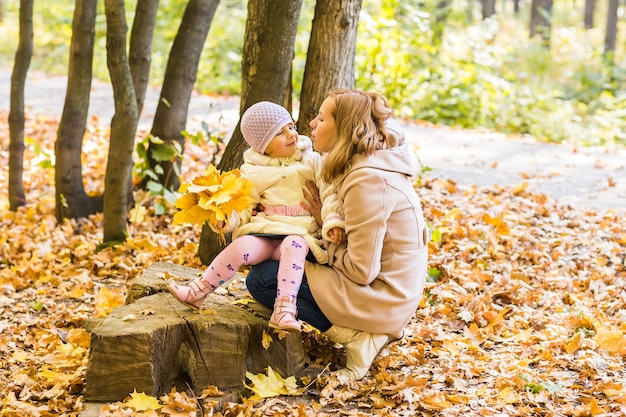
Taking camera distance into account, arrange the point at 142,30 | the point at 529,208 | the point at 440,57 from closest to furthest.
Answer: the point at 142,30
the point at 529,208
the point at 440,57

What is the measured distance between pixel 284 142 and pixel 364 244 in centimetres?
69

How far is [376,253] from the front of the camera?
3393 millimetres

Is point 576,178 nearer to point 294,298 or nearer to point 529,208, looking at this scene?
point 529,208

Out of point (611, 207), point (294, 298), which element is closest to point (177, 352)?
point (294, 298)

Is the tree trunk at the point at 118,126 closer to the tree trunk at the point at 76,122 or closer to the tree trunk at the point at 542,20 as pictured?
the tree trunk at the point at 76,122

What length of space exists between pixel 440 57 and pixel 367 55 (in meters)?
2.58

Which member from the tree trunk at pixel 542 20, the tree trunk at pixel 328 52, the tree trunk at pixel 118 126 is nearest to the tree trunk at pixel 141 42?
the tree trunk at pixel 118 126

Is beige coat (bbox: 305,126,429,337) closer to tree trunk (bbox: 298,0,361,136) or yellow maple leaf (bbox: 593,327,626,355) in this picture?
yellow maple leaf (bbox: 593,327,626,355)

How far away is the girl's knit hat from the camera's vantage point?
3.54 meters

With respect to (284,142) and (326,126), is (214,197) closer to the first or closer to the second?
(284,142)

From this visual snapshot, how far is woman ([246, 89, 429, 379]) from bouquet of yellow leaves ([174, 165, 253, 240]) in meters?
0.36

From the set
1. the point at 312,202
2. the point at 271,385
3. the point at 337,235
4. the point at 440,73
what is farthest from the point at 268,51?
the point at 440,73

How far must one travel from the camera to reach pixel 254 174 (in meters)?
3.63

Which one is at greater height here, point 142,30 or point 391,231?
point 142,30
